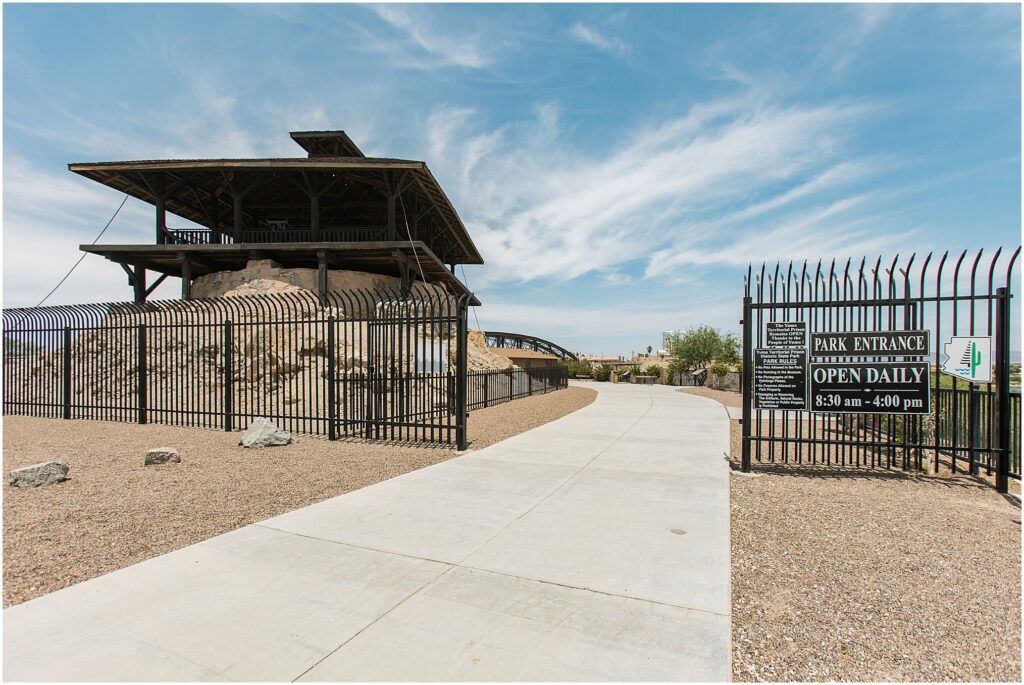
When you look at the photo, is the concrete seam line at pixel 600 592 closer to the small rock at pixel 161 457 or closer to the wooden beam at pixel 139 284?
the small rock at pixel 161 457

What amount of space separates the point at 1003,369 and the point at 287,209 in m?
32.8

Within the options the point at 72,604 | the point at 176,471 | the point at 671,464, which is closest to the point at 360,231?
the point at 176,471

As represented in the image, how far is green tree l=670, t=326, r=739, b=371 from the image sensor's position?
181 feet

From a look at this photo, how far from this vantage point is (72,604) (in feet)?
10.4

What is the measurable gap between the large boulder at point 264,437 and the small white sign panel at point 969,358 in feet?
35.1

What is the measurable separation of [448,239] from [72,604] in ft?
112

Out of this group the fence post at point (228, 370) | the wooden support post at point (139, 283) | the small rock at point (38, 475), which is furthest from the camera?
the wooden support post at point (139, 283)

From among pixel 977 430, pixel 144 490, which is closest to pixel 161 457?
pixel 144 490

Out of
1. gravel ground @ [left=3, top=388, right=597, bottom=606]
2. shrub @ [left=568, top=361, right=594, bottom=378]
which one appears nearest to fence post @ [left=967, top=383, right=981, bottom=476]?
gravel ground @ [left=3, top=388, right=597, bottom=606]

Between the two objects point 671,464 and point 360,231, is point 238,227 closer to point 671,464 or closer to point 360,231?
point 360,231

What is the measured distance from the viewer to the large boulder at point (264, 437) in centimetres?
880

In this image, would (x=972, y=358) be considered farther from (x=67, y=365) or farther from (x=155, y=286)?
(x=155, y=286)

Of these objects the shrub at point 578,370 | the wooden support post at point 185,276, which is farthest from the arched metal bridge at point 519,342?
the wooden support post at point 185,276

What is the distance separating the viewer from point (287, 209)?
98.7 feet
